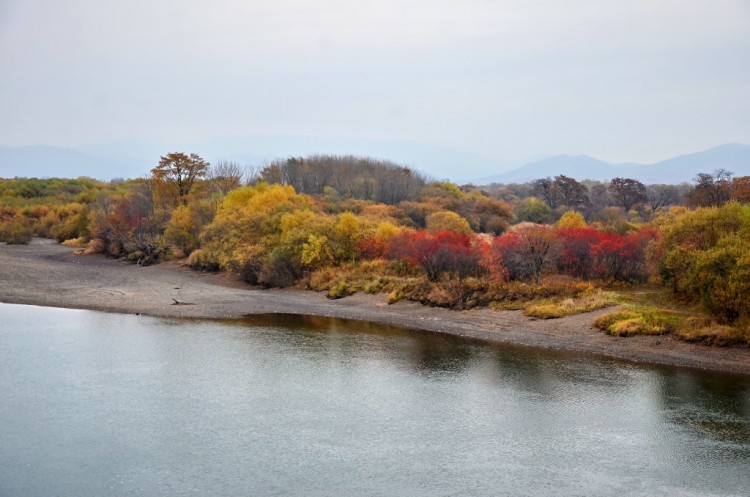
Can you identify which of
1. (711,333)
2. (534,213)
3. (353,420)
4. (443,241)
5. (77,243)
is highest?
(534,213)

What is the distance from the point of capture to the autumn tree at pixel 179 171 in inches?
2837

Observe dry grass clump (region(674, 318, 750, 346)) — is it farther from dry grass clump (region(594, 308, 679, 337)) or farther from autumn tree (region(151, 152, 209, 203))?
autumn tree (region(151, 152, 209, 203))

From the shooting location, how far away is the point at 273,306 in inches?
1631

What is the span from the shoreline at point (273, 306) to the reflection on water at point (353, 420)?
70.1 inches

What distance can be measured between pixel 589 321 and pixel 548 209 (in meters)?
46.7

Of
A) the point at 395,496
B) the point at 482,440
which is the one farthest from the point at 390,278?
the point at 395,496

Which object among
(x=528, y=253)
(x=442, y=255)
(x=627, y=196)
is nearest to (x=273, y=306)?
(x=442, y=255)

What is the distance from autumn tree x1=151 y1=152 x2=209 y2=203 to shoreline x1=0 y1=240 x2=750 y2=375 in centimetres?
1338

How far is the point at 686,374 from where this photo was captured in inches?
1014

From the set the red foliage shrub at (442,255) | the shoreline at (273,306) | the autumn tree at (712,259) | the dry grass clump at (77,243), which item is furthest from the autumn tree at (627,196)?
the dry grass clump at (77,243)

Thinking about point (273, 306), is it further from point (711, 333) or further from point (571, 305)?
point (711, 333)

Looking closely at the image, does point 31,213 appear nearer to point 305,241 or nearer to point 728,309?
point 305,241

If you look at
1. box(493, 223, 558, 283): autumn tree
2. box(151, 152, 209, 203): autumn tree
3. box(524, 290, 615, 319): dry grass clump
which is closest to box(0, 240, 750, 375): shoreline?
box(524, 290, 615, 319): dry grass clump

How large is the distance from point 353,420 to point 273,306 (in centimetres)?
2163
